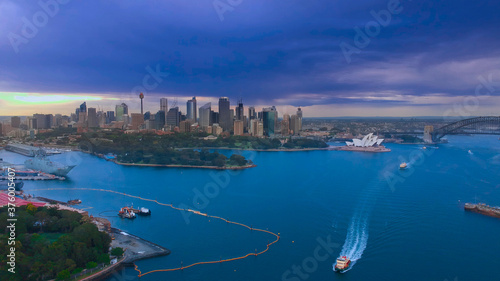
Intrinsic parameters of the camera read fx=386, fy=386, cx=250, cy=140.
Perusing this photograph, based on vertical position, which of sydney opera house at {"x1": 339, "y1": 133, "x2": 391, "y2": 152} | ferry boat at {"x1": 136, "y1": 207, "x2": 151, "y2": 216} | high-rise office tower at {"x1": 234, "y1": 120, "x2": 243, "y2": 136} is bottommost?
ferry boat at {"x1": 136, "y1": 207, "x2": 151, "y2": 216}

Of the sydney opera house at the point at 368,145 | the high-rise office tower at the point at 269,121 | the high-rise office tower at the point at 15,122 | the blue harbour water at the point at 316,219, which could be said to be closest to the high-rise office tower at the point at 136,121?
the high-rise office tower at the point at 15,122

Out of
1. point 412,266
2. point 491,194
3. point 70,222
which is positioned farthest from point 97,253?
point 491,194

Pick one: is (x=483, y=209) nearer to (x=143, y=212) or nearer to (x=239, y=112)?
(x=143, y=212)

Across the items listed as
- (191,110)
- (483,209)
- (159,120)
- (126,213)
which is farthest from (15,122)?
(483,209)

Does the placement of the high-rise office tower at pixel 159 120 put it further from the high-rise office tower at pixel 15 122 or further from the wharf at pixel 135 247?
the wharf at pixel 135 247

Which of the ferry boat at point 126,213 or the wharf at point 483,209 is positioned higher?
the wharf at point 483,209

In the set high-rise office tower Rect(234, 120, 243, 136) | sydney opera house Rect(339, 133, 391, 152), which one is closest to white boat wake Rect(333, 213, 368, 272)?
sydney opera house Rect(339, 133, 391, 152)

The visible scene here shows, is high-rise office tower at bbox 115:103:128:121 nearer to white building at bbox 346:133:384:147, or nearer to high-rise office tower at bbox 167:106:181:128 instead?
high-rise office tower at bbox 167:106:181:128
